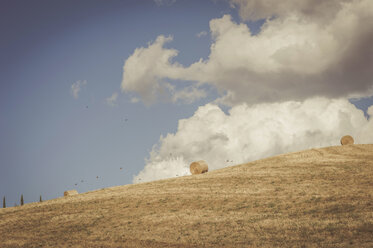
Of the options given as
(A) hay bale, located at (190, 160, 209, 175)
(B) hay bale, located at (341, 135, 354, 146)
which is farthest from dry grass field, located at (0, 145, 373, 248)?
(B) hay bale, located at (341, 135, 354, 146)

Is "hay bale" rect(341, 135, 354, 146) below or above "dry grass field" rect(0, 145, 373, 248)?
above

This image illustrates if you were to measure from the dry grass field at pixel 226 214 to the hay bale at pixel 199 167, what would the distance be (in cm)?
556

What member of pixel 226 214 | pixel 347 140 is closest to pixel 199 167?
pixel 226 214

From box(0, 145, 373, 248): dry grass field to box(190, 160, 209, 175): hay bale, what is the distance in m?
5.56

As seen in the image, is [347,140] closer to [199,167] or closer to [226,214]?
[199,167]

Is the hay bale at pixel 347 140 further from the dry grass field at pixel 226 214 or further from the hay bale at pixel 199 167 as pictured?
the hay bale at pixel 199 167

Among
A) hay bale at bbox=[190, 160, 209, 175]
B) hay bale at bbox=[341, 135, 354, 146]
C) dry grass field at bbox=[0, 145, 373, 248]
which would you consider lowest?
dry grass field at bbox=[0, 145, 373, 248]

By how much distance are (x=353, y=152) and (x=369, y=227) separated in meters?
29.7

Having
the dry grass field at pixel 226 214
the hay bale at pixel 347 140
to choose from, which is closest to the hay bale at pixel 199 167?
the dry grass field at pixel 226 214

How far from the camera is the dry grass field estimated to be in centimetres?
1579

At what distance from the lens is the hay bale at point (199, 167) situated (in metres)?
40.9

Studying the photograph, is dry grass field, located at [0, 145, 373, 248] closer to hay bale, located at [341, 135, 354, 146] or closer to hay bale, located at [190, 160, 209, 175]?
hay bale, located at [190, 160, 209, 175]

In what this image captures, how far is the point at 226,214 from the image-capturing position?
20.9m

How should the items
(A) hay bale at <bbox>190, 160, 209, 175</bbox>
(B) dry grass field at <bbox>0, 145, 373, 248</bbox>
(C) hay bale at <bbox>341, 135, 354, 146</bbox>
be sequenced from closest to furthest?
(B) dry grass field at <bbox>0, 145, 373, 248</bbox>
(A) hay bale at <bbox>190, 160, 209, 175</bbox>
(C) hay bale at <bbox>341, 135, 354, 146</bbox>
